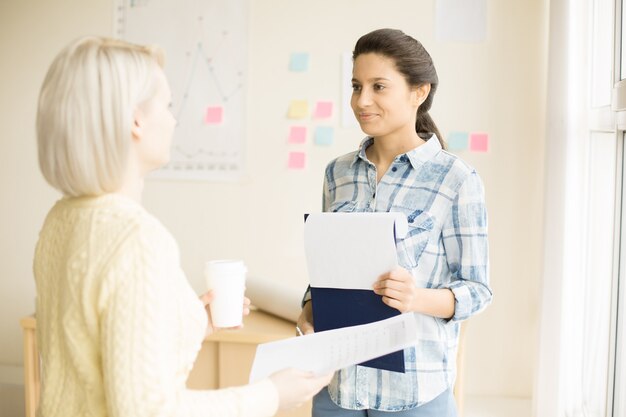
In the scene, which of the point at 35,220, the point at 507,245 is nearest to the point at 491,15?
the point at 507,245

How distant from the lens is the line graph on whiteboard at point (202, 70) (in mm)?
2982

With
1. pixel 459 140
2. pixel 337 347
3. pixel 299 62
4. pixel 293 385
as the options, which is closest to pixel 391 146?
pixel 337 347

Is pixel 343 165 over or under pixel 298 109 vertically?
under

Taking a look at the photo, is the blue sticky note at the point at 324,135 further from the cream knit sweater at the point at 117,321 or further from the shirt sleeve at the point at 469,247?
the cream knit sweater at the point at 117,321

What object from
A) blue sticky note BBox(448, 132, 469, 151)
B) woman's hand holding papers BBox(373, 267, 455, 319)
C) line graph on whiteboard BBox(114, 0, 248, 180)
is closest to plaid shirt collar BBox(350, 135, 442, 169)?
woman's hand holding papers BBox(373, 267, 455, 319)

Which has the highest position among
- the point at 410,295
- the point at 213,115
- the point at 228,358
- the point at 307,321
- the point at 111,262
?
the point at 213,115

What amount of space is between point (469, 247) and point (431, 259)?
0.09 m

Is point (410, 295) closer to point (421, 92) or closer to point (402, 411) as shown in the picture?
point (402, 411)

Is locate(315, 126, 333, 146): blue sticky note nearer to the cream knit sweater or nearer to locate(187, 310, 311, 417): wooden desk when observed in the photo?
locate(187, 310, 311, 417): wooden desk

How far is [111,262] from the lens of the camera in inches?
33.4

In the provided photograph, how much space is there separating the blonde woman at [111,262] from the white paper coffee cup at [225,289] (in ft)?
0.81

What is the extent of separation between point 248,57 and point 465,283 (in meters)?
1.90

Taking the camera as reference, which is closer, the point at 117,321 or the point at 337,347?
the point at 117,321

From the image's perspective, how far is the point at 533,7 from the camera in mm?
2785
